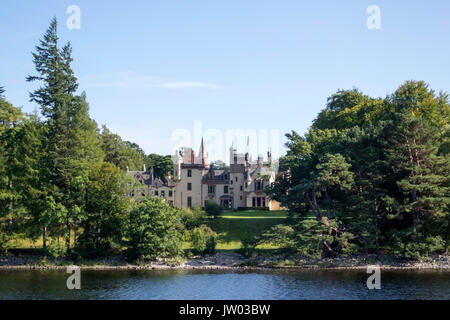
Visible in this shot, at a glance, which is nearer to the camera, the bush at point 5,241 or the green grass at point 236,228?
the bush at point 5,241

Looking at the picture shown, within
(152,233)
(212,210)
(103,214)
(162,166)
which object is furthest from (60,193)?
(162,166)

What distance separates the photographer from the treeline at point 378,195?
48.6 m

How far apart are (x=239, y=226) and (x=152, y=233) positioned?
14590 millimetres

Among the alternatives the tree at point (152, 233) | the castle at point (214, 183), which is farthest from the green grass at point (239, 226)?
the castle at point (214, 183)

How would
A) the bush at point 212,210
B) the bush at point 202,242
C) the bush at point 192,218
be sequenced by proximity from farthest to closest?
the bush at point 212,210
the bush at point 192,218
the bush at point 202,242

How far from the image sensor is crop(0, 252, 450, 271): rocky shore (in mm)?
48250

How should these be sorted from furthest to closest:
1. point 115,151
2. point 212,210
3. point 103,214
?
point 115,151, point 212,210, point 103,214

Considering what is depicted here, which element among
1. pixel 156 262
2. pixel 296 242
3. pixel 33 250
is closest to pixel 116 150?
pixel 33 250

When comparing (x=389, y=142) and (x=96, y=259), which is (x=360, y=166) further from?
(x=96, y=259)

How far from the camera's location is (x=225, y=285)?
40375mm

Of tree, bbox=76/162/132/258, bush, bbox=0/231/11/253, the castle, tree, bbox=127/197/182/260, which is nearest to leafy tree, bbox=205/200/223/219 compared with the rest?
the castle

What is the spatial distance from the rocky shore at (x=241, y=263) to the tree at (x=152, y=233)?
116 centimetres

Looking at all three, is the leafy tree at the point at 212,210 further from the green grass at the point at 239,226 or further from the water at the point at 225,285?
the water at the point at 225,285

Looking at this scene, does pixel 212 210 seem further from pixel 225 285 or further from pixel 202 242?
pixel 225 285
